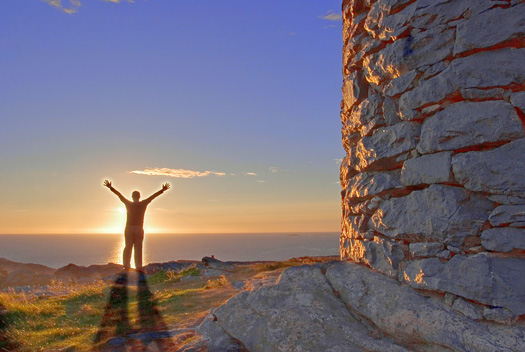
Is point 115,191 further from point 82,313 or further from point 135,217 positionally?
point 82,313

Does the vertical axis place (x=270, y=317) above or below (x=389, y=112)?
below

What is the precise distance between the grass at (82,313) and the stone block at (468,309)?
3.77 m

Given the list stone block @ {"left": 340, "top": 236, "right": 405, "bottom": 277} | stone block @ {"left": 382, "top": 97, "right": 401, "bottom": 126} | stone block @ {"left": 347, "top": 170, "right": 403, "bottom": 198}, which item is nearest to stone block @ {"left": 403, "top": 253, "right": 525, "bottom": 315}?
stone block @ {"left": 340, "top": 236, "right": 405, "bottom": 277}

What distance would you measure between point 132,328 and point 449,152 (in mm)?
5355

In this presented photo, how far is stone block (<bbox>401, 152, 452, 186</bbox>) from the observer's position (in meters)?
4.68

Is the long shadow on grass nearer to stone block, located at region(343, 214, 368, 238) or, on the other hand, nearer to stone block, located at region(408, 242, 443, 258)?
stone block, located at region(343, 214, 368, 238)

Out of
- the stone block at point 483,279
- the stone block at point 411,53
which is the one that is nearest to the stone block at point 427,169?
the stone block at point 483,279

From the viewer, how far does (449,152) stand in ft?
15.4

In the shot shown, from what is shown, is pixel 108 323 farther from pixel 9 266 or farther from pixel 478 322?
pixel 9 266

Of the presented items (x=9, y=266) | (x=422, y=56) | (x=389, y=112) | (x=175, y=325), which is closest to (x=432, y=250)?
(x=389, y=112)

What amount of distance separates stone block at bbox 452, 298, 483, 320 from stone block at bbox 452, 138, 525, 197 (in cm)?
115

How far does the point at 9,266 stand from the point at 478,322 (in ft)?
66.8

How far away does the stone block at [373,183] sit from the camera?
5242 mm

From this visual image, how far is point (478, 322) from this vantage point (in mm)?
4203
